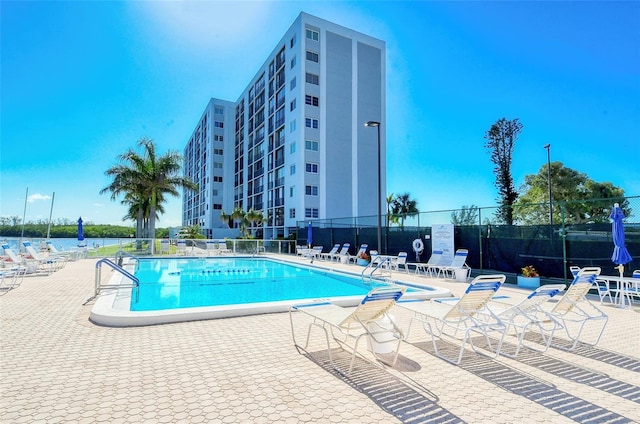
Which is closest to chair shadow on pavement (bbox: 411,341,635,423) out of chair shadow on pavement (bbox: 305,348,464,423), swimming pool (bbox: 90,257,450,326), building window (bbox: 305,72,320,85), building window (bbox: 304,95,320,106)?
chair shadow on pavement (bbox: 305,348,464,423)

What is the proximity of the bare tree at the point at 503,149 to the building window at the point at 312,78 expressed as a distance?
54.3 feet

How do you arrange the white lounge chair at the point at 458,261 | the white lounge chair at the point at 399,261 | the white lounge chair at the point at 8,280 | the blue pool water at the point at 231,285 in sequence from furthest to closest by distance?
the white lounge chair at the point at 399,261 < the white lounge chair at the point at 458,261 < the blue pool water at the point at 231,285 < the white lounge chair at the point at 8,280

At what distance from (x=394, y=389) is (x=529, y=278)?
891 centimetres

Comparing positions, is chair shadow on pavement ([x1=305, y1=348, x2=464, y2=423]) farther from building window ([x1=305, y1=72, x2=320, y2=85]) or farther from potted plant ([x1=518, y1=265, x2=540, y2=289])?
building window ([x1=305, y1=72, x2=320, y2=85])

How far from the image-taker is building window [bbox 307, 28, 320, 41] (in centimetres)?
3059

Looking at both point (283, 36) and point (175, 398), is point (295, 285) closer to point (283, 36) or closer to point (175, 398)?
point (175, 398)

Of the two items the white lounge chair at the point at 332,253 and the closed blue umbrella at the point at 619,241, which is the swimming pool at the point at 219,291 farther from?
the closed blue umbrella at the point at 619,241

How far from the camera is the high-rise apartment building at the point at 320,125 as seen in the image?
30312 mm

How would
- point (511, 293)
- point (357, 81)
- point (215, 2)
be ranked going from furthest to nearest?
point (357, 81)
point (215, 2)
point (511, 293)

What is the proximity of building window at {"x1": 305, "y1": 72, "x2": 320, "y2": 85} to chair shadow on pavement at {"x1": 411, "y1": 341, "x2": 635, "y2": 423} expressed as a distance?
29.3 metres

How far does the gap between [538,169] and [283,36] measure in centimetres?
2778

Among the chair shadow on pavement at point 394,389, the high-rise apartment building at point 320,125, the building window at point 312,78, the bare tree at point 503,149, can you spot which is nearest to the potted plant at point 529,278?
the chair shadow on pavement at point 394,389

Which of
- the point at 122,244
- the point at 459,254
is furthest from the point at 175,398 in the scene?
the point at 122,244

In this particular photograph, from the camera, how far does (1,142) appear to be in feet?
83.6
